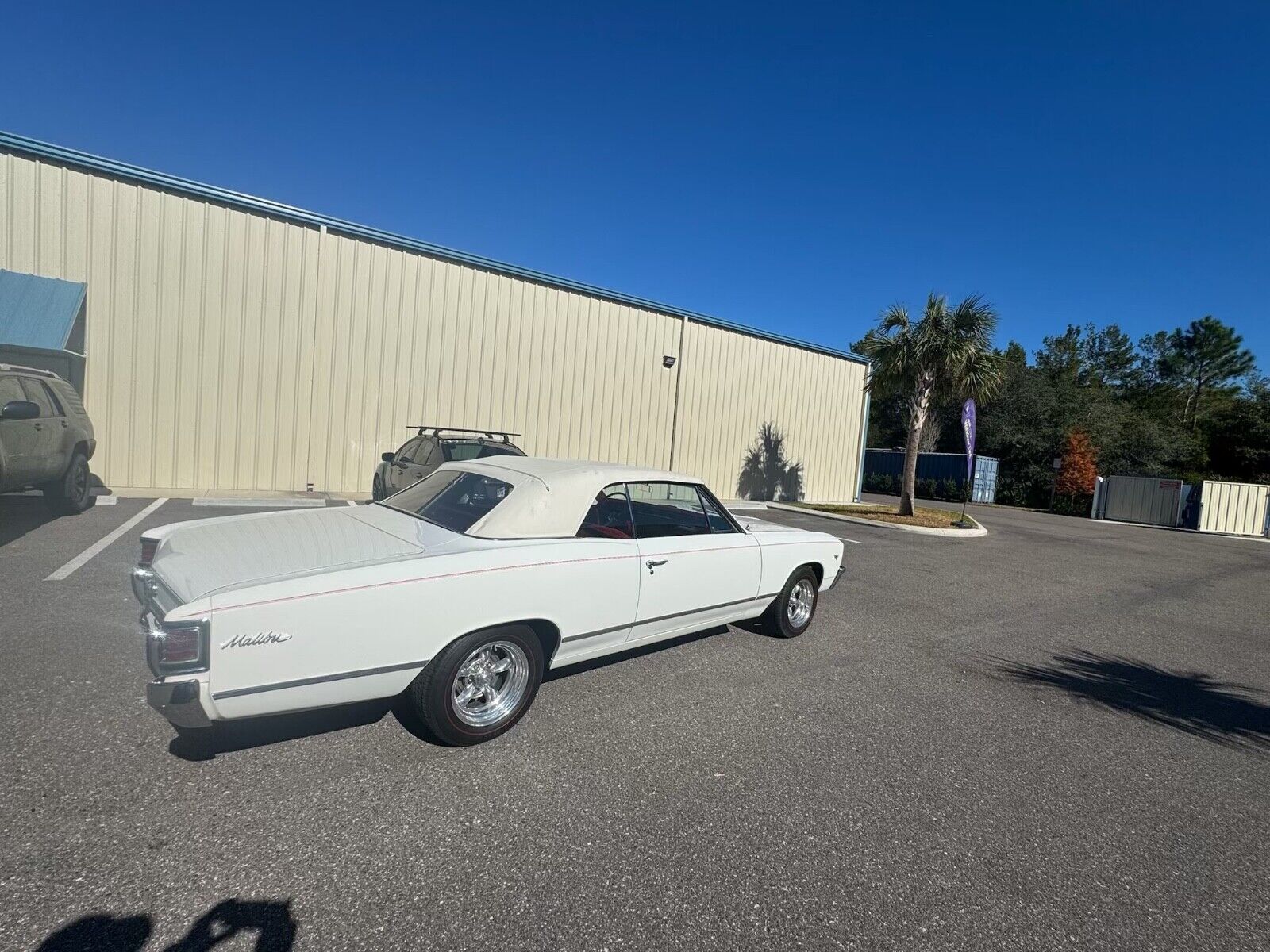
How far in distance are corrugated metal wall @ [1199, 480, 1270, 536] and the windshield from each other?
959 inches

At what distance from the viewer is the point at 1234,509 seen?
66.9 feet

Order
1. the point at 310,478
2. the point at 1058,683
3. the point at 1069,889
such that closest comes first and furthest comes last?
the point at 1069,889
the point at 1058,683
the point at 310,478

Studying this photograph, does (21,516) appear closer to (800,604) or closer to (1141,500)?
(800,604)

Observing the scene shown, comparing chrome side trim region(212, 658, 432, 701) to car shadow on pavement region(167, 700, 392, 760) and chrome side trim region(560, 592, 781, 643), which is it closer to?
car shadow on pavement region(167, 700, 392, 760)

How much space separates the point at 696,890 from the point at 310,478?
1266 centimetres

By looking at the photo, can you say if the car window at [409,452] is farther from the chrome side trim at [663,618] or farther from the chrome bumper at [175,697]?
the chrome bumper at [175,697]

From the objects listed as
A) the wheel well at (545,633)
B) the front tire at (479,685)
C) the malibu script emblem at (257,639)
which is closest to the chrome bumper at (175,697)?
the malibu script emblem at (257,639)

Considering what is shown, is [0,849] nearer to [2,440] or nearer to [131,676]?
[131,676]

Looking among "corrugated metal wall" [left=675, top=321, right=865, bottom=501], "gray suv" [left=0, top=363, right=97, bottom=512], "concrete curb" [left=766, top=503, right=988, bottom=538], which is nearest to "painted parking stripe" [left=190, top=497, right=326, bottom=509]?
"gray suv" [left=0, top=363, right=97, bottom=512]

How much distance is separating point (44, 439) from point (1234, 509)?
28397 millimetres

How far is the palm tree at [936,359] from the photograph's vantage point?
16.3 meters

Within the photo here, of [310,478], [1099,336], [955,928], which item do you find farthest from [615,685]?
[1099,336]

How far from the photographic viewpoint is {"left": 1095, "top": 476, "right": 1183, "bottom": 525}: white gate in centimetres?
2120

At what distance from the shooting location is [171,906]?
2.00m
